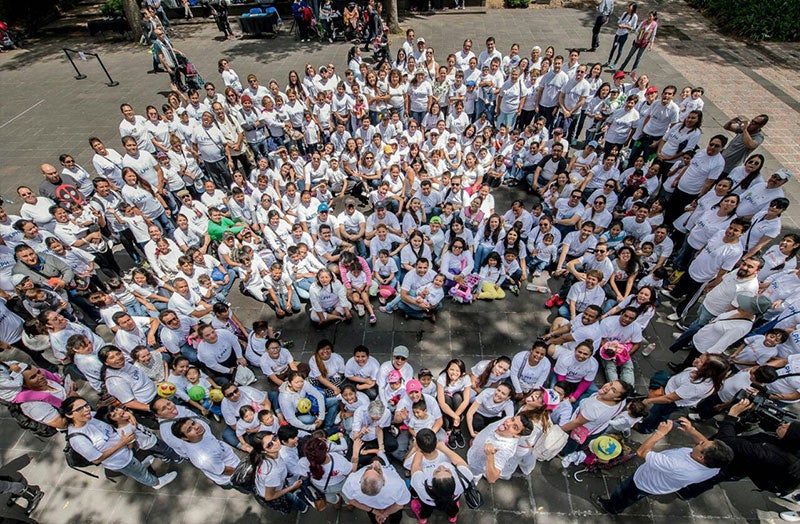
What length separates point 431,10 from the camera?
19.7 metres

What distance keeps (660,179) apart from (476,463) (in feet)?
25.5

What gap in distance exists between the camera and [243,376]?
19.2ft

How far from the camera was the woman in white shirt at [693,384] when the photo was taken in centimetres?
439

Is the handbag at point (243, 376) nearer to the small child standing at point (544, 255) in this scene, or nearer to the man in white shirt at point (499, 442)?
the man in white shirt at point (499, 442)

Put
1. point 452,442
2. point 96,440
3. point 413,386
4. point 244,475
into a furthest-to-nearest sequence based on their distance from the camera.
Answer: point 452,442 < point 413,386 < point 96,440 < point 244,475

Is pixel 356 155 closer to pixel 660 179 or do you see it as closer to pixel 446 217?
pixel 446 217

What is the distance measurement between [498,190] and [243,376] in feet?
23.4

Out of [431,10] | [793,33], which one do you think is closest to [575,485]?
[793,33]

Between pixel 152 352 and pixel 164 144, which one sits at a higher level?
pixel 164 144

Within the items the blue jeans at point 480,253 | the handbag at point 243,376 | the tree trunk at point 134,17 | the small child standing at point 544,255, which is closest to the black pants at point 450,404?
the blue jeans at point 480,253

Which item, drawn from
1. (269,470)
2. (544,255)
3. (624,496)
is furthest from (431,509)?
(544,255)

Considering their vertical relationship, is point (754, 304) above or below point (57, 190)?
below

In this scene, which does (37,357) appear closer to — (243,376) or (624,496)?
(243,376)

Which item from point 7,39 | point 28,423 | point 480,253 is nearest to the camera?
point 28,423
